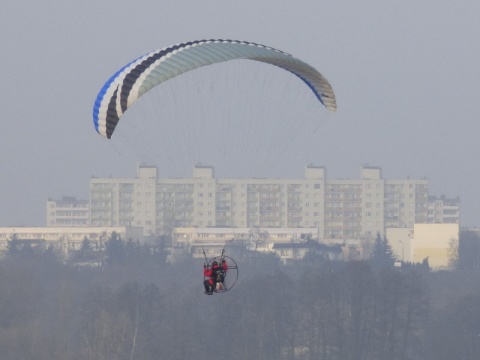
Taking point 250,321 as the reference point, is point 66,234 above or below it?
above

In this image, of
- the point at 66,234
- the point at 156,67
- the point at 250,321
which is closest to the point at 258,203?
the point at 66,234

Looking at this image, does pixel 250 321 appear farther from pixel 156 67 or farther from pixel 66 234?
pixel 66 234

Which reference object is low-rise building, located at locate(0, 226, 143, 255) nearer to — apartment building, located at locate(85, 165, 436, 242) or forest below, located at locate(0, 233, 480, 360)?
apartment building, located at locate(85, 165, 436, 242)

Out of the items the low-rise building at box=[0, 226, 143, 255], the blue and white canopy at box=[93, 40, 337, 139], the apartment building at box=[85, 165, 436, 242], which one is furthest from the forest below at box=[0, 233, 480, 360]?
the apartment building at box=[85, 165, 436, 242]

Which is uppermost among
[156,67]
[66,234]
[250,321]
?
[156,67]

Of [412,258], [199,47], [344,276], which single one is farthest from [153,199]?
[199,47]

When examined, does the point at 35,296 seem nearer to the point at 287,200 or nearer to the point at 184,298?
the point at 184,298

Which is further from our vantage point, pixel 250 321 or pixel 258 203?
pixel 258 203
